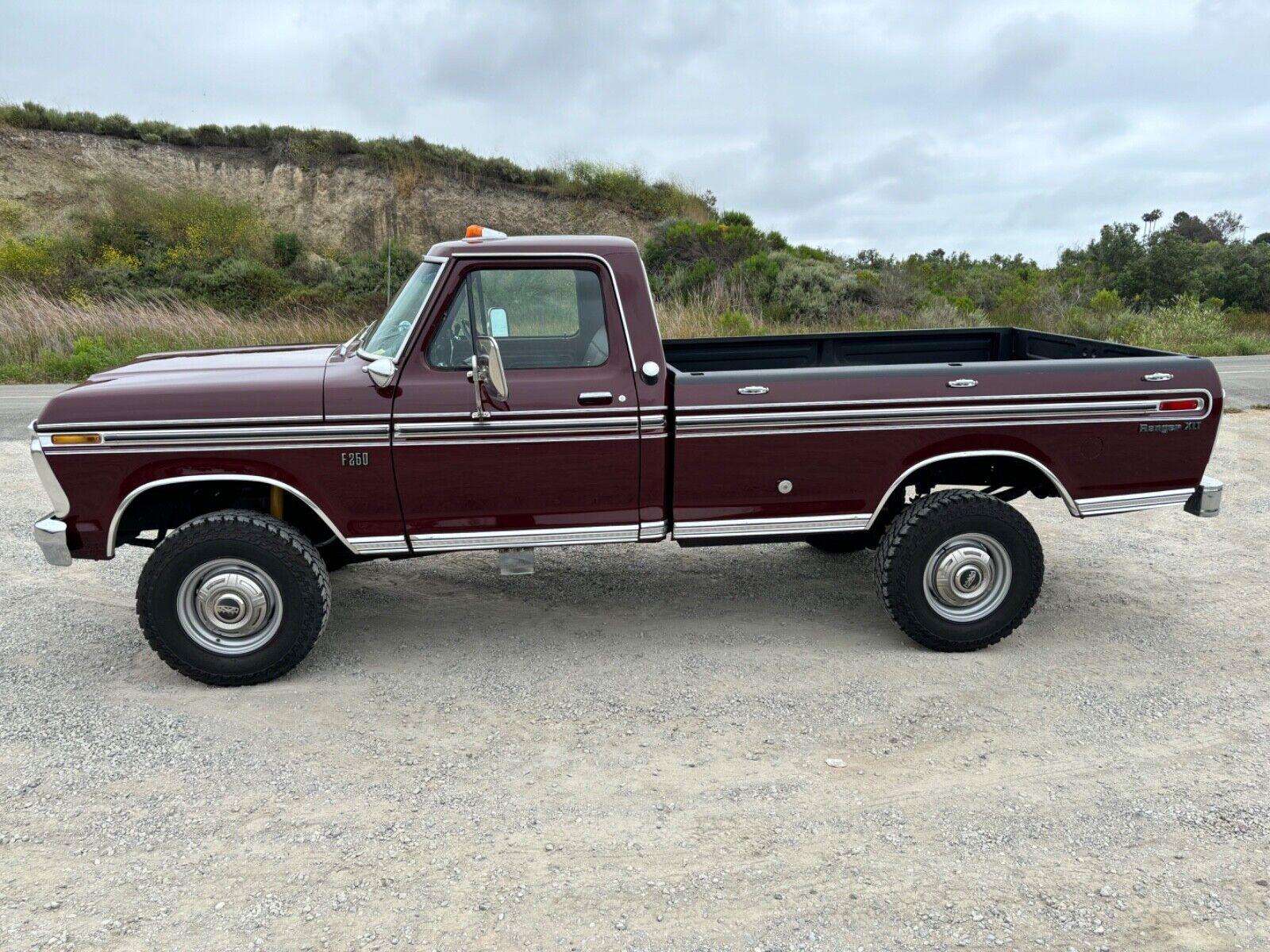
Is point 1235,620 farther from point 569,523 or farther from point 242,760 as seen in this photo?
point 242,760

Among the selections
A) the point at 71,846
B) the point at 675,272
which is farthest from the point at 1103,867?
the point at 675,272

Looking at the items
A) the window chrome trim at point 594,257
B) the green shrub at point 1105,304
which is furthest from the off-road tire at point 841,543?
the green shrub at point 1105,304

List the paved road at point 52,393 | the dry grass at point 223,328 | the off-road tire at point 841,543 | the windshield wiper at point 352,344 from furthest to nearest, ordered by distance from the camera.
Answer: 1. the dry grass at point 223,328
2. the paved road at point 52,393
3. the off-road tire at point 841,543
4. the windshield wiper at point 352,344

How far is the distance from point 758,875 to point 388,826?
1311 mm

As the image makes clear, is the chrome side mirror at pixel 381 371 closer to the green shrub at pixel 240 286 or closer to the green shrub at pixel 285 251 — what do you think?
the green shrub at pixel 240 286

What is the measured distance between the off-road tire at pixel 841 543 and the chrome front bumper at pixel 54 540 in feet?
13.5

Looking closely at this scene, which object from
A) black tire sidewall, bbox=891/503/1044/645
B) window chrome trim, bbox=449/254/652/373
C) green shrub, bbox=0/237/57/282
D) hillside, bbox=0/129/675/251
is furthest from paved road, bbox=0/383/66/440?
hillside, bbox=0/129/675/251

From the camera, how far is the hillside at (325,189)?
32219 mm

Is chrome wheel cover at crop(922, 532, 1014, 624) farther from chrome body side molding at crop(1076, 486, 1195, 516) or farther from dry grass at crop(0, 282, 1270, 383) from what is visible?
dry grass at crop(0, 282, 1270, 383)

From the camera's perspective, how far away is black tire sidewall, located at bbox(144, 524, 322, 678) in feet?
15.2

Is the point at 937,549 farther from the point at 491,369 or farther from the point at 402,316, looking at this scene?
the point at 402,316

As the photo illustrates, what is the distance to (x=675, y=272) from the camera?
1005 inches

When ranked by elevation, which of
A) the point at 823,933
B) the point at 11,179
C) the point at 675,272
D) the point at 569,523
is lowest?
the point at 823,933

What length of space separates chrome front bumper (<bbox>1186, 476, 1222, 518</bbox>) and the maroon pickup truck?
11mm
